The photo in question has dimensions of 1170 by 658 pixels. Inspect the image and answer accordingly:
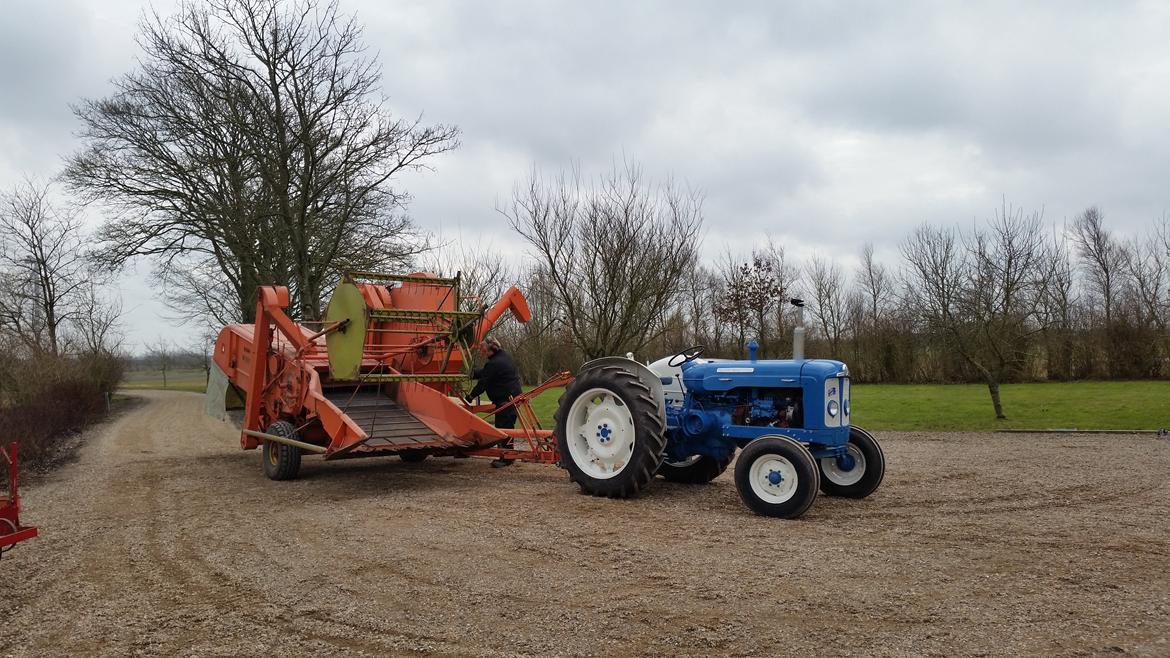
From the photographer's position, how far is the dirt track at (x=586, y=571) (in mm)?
4199

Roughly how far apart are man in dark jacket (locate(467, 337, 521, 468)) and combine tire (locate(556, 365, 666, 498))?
233 centimetres

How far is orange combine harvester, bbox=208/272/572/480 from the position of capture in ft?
29.5

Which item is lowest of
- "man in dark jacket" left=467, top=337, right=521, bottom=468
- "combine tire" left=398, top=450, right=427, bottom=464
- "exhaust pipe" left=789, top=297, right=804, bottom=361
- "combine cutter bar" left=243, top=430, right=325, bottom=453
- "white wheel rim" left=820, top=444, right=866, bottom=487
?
"combine tire" left=398, top=450, right=427, bottom=464

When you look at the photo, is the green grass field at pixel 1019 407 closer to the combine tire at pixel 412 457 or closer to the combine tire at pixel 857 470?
the combine tire at pixel 412 457

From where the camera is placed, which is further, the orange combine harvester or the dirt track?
the orange combine harvester

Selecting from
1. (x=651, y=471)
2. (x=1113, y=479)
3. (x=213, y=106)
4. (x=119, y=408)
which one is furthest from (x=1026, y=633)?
(x=119, y=408)

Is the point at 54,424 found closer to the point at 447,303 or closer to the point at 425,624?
the point at 447,303

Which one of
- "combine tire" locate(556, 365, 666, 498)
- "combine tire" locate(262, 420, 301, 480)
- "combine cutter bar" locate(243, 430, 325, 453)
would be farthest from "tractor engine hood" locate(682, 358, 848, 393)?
"combine tire" locate(262, 420, 301, 480)

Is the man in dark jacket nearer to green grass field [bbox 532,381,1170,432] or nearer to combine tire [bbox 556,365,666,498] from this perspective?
combine tire [bbox 556,365,666,498]

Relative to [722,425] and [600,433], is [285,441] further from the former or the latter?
[722,425]

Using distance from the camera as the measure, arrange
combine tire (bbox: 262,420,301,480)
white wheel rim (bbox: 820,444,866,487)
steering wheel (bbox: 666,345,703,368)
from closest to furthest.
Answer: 1. white wheel rim (bbox: 820,444,866,487)
2. steering wheel (bbox: 666,345,703,368)
3. combine tire (bbox: 262,420,301,480)

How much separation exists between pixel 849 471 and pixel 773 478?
141cm

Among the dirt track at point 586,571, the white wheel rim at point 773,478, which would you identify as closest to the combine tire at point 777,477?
the white wheel rim at point 773,478

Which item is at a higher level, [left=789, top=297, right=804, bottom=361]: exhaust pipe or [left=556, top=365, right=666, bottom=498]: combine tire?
[left=789, top=297, right=804, bottom=361]: exhaust pipe
